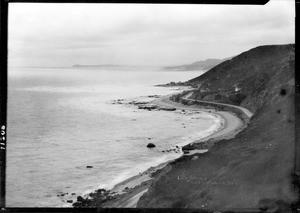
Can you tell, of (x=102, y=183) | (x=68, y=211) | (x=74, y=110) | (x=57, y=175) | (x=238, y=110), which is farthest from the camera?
(x=74, y=110)

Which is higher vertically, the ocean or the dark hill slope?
the dark hill slope

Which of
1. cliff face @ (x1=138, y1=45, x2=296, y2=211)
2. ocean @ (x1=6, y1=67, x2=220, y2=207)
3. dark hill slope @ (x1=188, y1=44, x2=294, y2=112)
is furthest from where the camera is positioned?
dark hill slope @ (x1=188, y1=44, x2=294, y2=112)

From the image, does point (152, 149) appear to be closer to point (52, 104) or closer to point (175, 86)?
point (52, 104)

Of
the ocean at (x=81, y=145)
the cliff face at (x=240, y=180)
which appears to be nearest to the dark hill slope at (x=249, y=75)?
the ocean at (x=81, y=145)

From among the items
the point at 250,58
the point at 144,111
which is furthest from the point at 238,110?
the point at 144,111

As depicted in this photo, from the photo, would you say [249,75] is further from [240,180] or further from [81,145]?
[240,180]

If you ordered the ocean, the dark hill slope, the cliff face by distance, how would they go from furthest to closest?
1. the dark hill slope
2. the ocean
3. the cliff face

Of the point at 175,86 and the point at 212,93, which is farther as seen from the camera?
the point at 175,86

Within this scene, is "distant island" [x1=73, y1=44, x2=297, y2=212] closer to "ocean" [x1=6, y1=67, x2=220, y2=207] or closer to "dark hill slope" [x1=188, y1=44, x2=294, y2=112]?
"ocean" [x1=6, y1=67, x2=220, y2=207]

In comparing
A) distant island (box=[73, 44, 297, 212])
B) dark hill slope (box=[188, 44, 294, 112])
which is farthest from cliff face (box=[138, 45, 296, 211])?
dark hill slope (box=[188, 44, 294, 112])
